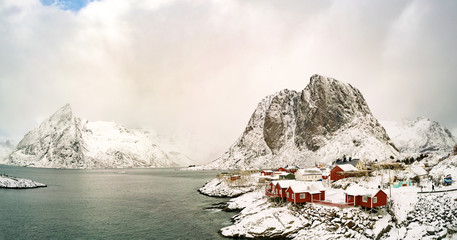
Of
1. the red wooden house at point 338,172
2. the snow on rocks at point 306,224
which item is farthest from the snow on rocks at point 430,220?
the red wooden house at point 338,172

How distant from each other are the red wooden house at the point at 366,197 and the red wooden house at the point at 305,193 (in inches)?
243

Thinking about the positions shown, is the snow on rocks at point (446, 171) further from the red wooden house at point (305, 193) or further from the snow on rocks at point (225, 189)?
the snow on rocks at point (225, 189)

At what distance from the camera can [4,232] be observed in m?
46.2

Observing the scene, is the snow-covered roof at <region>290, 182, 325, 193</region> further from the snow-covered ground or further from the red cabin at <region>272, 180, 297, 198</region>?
the red cabin at <region>272, 180, 297, 198</region>

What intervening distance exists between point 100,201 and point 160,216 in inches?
1200

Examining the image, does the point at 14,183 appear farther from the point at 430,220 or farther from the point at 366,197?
the point at 430,220

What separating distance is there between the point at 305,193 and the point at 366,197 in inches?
415

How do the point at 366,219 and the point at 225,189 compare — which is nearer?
the point at 366,219

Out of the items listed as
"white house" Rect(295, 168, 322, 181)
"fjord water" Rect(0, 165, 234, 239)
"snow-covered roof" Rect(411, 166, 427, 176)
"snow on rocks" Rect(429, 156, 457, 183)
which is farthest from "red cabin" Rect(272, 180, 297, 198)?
"snow-covered roof" Rect(411, 166, 427, 176)

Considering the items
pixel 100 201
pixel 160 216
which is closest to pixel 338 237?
pixel 160 216

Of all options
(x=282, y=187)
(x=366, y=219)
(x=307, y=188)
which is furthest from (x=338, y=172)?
(x=366, y=219)

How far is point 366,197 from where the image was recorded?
41.7 metres

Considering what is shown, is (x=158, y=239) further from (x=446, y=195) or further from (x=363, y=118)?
(x=363, y=118)

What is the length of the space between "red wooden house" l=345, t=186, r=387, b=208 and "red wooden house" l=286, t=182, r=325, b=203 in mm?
6161
